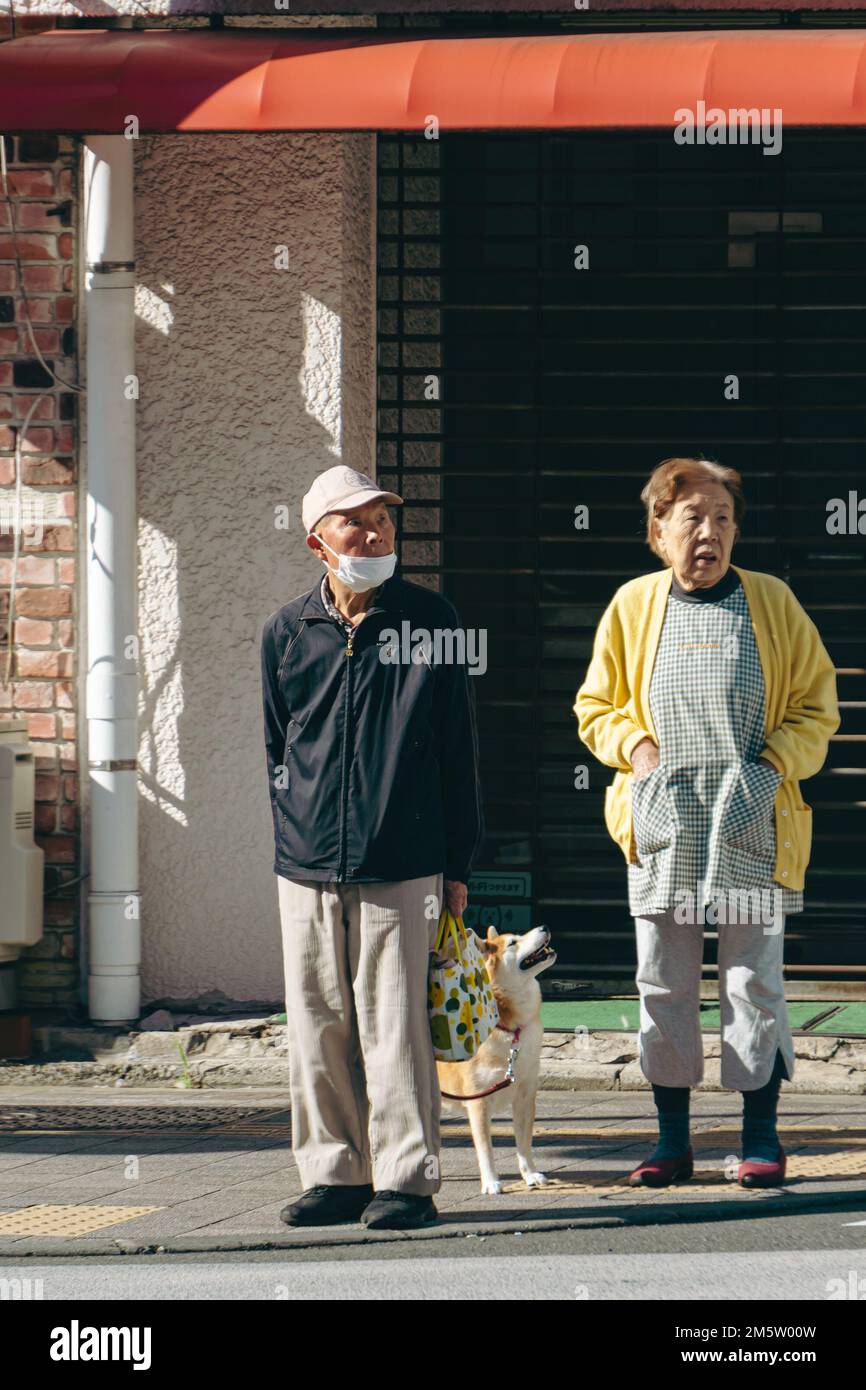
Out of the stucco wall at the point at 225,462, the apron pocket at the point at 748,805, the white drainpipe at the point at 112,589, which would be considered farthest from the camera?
the stucco wall at the point at 225,462

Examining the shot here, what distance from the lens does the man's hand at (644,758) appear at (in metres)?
6.18

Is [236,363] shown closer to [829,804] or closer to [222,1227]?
[829,804]

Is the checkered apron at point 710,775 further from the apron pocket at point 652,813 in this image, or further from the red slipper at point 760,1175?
the red slipper at point 760,1175

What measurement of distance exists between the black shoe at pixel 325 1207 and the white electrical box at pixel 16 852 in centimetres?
302

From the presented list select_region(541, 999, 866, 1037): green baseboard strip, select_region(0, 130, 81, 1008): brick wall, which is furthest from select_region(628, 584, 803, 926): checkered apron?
select_region(0, 130, 81, 1008): brick wall

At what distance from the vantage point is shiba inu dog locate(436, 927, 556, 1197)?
6.25 m

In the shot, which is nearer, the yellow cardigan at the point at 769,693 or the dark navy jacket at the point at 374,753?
the dark navy jacket at the point at 374,753

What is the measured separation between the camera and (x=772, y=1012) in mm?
6109

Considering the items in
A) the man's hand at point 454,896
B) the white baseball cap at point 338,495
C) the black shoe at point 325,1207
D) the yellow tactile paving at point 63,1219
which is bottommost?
the yellow tactile paving at point 63,1219

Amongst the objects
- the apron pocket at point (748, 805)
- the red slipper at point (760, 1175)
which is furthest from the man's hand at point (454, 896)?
the red slipper at point (760, 1175)

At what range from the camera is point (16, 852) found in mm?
8539

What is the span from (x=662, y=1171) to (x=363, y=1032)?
1.06 metres

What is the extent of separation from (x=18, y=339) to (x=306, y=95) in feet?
5.56

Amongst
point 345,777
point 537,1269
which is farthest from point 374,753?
point 537,1269
